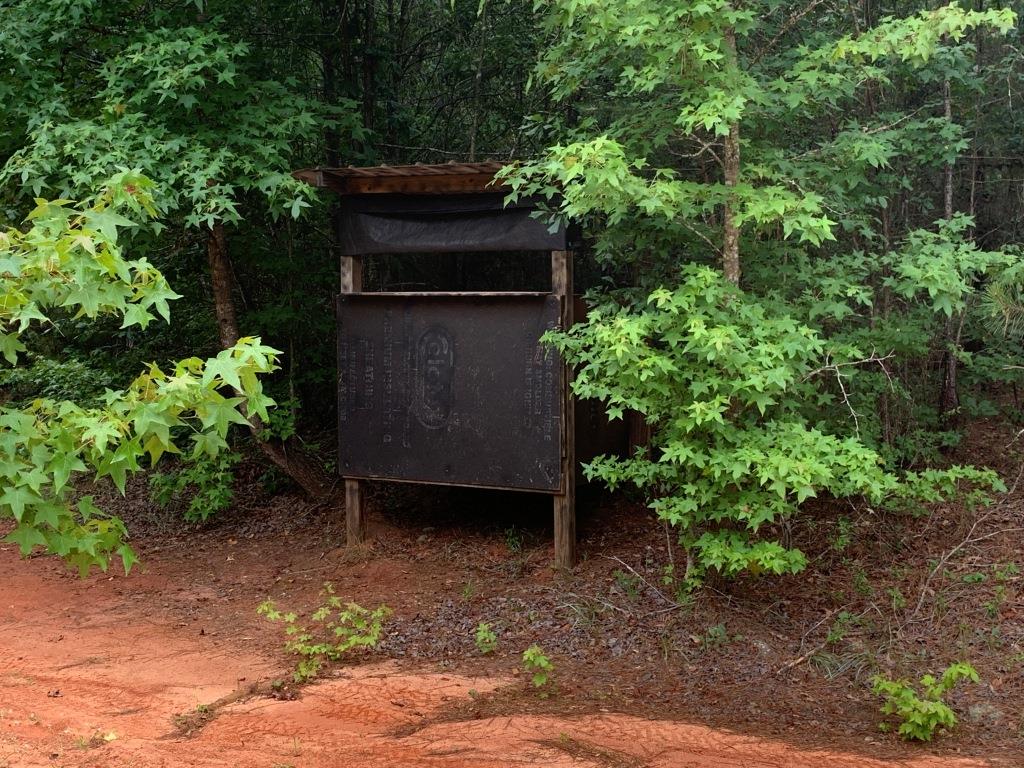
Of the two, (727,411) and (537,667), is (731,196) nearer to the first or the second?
(727,411)

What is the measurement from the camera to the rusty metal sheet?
304 inches

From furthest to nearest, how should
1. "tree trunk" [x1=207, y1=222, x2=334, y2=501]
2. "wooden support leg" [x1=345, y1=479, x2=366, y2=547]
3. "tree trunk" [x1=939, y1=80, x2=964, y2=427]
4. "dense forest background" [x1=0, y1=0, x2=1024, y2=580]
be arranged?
"tree trunk" [x1=207, y1=222, x2=334, y2=501] → "wooden support leg" [x1=345, y1=479, x2=366, y2=547] → "tree trunk" [x1=939, y1=80, x2=964, y2=427] → "dense forest background" [x1=0, y1=0, x2=1024, y2=580]

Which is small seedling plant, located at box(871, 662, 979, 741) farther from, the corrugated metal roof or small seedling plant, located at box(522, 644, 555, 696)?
the corrugated metal roof

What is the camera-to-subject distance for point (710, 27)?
562cm

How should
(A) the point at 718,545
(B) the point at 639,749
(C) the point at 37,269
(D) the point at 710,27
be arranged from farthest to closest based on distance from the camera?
(A) the point at 718,545 < (D) the point at 710,27 < (B) the point at 639,749 < (C) the point at 37,269

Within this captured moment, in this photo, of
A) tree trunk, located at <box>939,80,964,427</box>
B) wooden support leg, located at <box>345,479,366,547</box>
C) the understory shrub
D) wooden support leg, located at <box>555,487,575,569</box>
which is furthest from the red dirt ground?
tree trunk, located at <box>939,80,964,427</box>

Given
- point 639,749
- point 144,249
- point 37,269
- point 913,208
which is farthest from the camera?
point 913,208

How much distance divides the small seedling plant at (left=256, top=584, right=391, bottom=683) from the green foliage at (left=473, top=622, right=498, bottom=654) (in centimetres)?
69

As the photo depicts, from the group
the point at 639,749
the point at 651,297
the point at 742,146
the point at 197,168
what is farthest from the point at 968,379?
the point at 197,168

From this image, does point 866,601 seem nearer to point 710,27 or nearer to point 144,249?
point 710,27

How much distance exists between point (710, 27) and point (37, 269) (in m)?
3.99

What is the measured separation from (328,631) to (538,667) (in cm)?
164

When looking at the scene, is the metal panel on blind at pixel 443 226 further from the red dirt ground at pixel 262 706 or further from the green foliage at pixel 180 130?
the red dirt ground at pixel 262 706

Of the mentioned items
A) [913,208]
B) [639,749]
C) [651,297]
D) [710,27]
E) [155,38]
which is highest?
[155,38]
